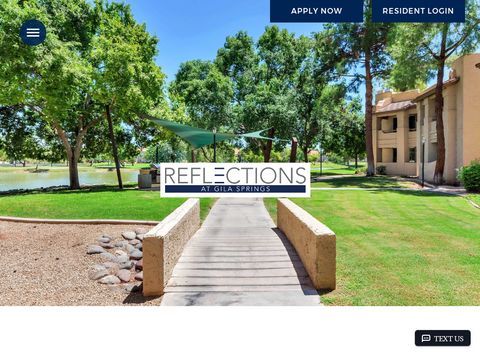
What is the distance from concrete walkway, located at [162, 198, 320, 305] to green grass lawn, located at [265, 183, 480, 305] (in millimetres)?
727

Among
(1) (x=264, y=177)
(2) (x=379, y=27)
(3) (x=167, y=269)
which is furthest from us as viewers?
(2) (x=379, y=27)

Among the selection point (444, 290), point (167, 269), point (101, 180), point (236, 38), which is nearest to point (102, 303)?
point (167, 269)

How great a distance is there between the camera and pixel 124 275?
246 inches

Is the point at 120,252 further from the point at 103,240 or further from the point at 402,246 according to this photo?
the point at 402,246

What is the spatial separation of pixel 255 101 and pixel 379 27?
160 inches

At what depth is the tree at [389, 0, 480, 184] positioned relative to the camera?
28.7 ft

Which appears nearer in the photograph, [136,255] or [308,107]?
[136,255]

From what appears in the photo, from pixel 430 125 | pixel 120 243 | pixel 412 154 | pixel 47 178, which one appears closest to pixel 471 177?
pixel 430 125

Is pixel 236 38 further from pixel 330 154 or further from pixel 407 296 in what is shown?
pixel 407 296

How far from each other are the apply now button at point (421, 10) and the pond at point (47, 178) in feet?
35.4

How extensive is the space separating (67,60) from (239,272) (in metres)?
11.2

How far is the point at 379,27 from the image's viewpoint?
9.47 metres

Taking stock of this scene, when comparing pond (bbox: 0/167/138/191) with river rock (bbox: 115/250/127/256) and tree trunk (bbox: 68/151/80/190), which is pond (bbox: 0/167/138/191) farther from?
river rock (bbox: 115/250/127/256)
